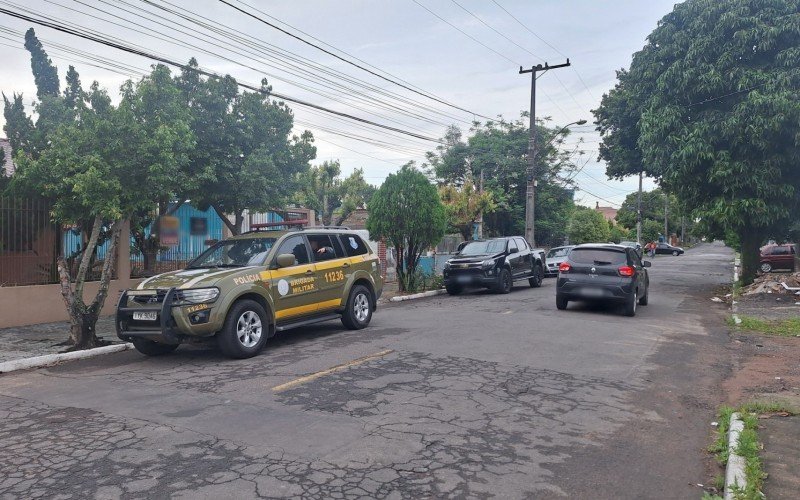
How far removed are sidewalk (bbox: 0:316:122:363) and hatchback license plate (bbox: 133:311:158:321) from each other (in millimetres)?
1986

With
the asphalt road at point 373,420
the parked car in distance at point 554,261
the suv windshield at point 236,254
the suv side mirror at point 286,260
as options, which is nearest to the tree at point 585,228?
the parked car in distance at point 554,261

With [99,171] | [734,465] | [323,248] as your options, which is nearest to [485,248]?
[323,248]

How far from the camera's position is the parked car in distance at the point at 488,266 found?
18375 mm

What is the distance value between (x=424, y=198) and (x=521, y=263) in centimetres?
436

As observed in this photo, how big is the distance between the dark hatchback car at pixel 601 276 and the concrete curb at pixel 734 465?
7.98 m

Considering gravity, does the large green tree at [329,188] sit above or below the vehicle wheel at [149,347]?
above

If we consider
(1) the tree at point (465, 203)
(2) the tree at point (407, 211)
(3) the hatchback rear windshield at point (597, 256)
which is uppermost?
(1) the tree at point (465, 203)

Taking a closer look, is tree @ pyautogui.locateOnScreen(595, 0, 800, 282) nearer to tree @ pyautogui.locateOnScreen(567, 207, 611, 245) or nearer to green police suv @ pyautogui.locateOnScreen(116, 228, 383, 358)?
green police suv @ pyautogui.locateOnScreen(116, 228, 383, 358)

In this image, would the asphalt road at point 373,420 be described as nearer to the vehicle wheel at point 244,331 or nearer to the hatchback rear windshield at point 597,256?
the vehicle wheel at point 244,331

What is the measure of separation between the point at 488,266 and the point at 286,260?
1015 centimetres

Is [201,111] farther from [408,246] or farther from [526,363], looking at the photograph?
[526,363]

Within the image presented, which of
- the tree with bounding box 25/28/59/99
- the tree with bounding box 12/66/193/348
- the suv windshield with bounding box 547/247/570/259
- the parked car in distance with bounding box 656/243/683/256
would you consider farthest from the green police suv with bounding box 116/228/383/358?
the parked car in distance with bounding box 656/243/683/256

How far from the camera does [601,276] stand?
13648mm

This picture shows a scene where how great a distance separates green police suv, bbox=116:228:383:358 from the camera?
8227 mm
